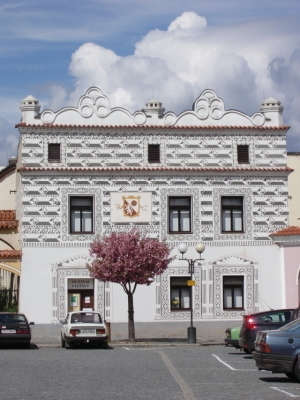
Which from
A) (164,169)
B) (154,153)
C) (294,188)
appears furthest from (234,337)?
(294,188)

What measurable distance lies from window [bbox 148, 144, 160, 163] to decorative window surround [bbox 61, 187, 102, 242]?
2.82 metres

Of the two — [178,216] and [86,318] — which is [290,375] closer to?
[86,318]

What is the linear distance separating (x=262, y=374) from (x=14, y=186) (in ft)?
96.7

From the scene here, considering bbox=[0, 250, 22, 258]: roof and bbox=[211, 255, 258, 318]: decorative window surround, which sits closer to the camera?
bbox=[0, 250, 22, 258]: roof

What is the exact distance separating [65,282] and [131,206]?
179 inches

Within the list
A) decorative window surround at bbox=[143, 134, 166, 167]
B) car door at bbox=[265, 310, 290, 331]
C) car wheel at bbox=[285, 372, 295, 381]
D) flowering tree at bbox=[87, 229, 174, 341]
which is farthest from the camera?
decorative window surround at bbox=[143, 134, 166, 167]

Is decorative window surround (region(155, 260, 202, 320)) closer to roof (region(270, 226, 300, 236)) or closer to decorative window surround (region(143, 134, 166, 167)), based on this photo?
roof (region(270, 226, 300, 236))

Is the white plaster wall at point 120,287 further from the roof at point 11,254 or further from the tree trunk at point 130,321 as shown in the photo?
the tree trunk at point 130,321

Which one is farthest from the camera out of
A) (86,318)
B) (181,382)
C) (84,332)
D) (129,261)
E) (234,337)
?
(129,261)

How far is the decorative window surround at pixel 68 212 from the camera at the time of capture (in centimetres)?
4194

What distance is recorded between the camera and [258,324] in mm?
29344

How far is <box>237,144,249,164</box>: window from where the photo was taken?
4338 centimetres

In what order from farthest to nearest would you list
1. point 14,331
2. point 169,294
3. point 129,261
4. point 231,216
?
point 231,216 < point 169,294 < point 129,261 < point 14,331

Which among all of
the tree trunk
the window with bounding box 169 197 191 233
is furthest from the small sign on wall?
the tree trunk
